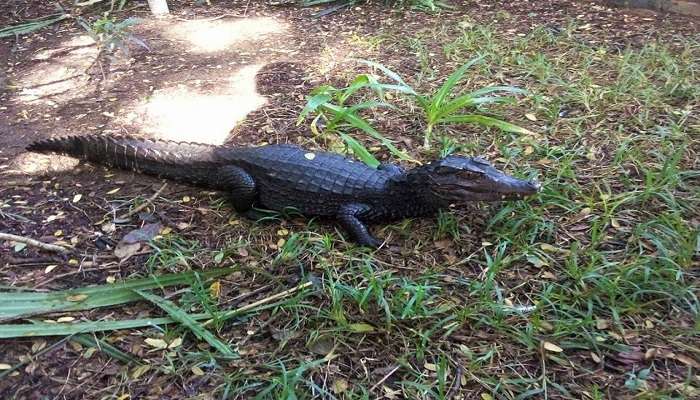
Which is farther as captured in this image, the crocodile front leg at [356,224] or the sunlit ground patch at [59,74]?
the sunlit ground patch at [59,74]

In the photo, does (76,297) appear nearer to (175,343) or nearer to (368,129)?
(175,343)

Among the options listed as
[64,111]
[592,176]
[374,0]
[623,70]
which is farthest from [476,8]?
[64,111]

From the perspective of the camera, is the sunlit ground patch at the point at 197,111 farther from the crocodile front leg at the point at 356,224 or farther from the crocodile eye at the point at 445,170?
the crocodile eye at the point at 445,170

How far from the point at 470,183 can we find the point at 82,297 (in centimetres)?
181

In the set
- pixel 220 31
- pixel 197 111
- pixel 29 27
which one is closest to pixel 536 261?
pixel 197 111

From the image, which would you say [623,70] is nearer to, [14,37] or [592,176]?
[592,176]

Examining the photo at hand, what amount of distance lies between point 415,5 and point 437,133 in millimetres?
2573

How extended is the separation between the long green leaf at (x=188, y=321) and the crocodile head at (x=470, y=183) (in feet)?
3.98

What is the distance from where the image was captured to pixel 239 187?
2.83 metres

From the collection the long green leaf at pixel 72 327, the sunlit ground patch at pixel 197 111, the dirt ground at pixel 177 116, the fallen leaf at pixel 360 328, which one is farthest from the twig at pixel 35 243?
the fallen leaf at pixel 360 328

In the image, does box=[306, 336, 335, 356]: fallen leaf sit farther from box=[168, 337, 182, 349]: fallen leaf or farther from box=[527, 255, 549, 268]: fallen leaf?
box=[527, 255, 549, 268]: fallen leaf

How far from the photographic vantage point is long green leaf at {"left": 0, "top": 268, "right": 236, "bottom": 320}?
2166 millimetres

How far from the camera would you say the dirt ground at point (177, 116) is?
6.95 ft

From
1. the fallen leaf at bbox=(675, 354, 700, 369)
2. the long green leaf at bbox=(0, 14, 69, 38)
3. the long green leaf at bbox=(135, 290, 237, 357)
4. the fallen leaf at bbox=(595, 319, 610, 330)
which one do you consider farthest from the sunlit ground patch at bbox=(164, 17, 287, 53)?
the fallen leaf at bbox=(675, 354, 700, 369)
